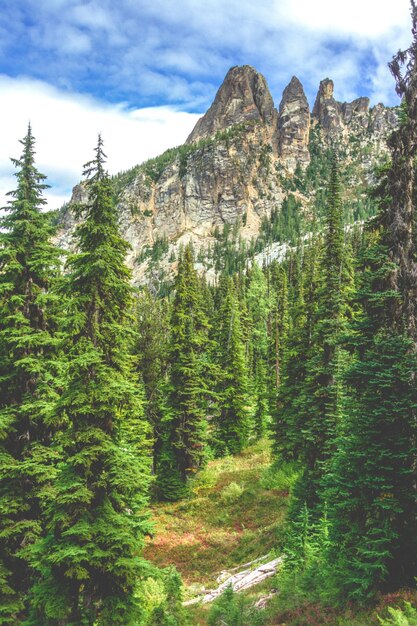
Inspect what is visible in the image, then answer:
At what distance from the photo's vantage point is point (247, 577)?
17406 mm

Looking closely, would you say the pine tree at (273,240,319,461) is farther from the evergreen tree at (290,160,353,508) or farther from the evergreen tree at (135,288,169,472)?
the evergreen tree at (135,288,169,472)

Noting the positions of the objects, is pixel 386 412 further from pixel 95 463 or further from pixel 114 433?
pixel 95 463

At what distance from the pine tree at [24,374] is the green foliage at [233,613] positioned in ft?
18.8

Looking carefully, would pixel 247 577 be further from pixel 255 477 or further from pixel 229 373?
pixel 229 373

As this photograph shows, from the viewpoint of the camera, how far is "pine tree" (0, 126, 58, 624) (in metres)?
12.9

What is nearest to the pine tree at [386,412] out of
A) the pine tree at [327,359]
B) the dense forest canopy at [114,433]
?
the dense forest canopy at [114,433]

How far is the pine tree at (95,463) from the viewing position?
10531 mm

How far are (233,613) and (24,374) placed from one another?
9566 millimetres

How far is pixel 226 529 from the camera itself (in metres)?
25.6

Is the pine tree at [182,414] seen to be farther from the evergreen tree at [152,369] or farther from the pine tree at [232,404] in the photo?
the pine tree at [232,404]

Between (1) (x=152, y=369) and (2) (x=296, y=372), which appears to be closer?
(2) (x=296, y=372)

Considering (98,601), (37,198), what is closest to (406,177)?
(37,198)

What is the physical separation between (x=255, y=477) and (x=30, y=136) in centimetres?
2689

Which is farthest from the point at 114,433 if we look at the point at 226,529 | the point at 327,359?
the point at 226,529
